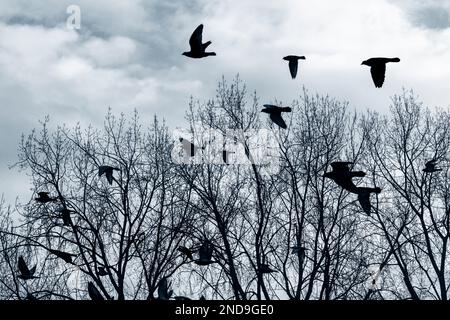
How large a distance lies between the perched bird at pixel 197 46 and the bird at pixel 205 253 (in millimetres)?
5058

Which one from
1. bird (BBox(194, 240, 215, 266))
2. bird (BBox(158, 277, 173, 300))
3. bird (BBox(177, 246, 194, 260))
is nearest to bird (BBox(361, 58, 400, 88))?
bird (BBox(194, 240, 215, 266))

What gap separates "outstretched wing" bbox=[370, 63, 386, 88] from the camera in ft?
27.0

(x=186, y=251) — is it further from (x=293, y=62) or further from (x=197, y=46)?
(x=197, y=46)

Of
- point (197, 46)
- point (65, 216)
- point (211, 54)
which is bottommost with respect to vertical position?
point (65, 216)

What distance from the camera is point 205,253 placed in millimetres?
12969

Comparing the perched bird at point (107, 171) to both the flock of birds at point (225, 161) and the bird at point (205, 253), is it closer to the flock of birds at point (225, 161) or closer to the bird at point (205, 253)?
the flock of birds at point (225, 161)

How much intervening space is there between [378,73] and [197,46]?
8.94ft

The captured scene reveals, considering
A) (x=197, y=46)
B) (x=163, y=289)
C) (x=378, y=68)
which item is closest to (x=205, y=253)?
(x=163, y=289)

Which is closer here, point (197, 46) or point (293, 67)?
point (197, 46)

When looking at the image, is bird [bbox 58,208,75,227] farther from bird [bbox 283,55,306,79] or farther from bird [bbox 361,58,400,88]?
bird [bbox 361,58,400,88]

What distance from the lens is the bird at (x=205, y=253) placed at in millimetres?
12742
